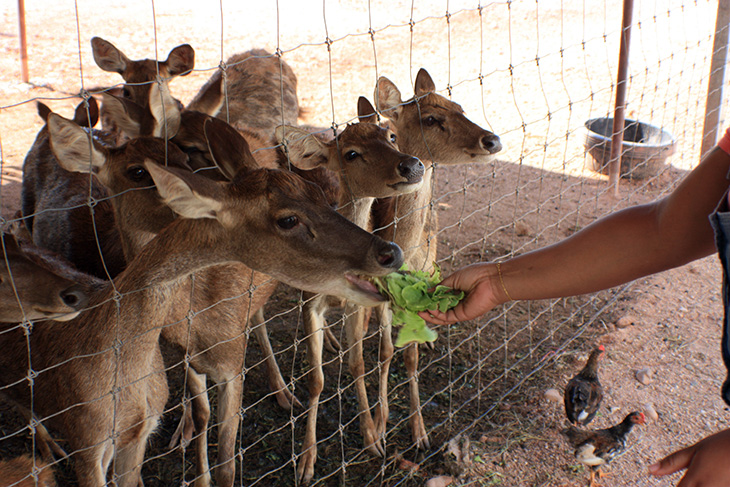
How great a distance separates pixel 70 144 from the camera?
2.55 m

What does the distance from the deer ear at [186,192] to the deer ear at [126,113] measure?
1.07 m

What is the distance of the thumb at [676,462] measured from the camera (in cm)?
164

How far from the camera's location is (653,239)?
2.07m

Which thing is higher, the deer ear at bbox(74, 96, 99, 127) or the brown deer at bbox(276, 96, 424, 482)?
the deer ear at bbox(74, 96, 99, 127)

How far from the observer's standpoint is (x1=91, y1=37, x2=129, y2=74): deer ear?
12.2 feet

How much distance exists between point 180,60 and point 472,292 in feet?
7.35

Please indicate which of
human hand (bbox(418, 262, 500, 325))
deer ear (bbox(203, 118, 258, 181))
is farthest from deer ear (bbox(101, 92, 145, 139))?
human hand (bbox(418, 262, 500, 325))

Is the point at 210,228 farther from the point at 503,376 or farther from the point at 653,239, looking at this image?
the point at 503,376

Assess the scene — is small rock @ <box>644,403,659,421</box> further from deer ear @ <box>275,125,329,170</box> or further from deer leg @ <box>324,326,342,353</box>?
deer ear @ <box>275,125,329,170</box>

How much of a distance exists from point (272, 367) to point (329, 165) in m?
1.36

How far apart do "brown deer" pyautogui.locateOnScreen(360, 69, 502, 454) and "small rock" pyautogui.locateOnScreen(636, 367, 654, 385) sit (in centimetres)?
142

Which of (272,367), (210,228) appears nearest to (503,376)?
(272,367)

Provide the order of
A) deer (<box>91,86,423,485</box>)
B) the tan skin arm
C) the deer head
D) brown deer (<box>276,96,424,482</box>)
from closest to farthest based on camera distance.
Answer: the tan skin arm → deer (<box>91,86,423,485</box>) → brown deer (<box>276,96,424,482</box>) → the deer head

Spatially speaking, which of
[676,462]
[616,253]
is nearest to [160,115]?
[616,253]
